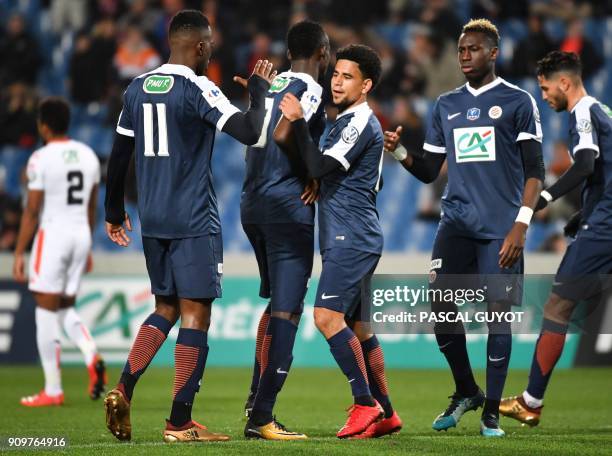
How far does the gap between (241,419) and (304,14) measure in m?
10.1

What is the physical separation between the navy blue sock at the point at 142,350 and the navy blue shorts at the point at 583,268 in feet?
8.90

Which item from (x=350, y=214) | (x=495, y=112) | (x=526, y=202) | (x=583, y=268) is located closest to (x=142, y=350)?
(x=350, y=214)

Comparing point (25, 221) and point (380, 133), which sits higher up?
point (380, 133)

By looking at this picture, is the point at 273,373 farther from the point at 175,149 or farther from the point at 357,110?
the point at 357,110

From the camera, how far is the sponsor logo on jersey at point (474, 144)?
682 cm

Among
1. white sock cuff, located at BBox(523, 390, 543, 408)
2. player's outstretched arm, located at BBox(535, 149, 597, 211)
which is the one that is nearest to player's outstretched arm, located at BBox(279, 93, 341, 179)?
player's outstretched arm, located at BBox(535, 149, 597, 211)

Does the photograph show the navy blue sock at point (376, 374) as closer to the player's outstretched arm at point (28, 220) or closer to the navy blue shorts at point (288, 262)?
the navy blue shorts at point (288, 262)

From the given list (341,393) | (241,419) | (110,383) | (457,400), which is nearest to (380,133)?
(457,400)

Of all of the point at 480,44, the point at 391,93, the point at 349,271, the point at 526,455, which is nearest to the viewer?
the point at 526,455

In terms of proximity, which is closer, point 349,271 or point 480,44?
point 349,271

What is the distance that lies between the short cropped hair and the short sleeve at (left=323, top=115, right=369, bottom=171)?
392 cm

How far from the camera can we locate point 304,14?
1684 centimetres

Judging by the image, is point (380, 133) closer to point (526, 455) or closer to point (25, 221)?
point (526, 455)

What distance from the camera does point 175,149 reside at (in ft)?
20.6
